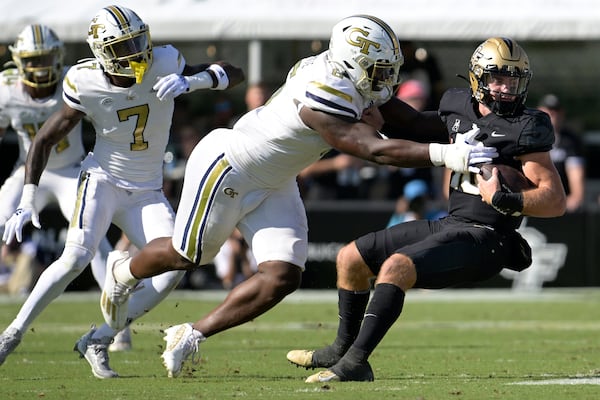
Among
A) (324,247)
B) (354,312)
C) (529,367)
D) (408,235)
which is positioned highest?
(408,235)

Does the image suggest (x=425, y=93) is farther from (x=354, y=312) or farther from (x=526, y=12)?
(x=354, y=312)

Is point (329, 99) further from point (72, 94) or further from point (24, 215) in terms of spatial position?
point (24, 215)

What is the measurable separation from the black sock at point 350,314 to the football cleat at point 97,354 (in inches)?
45.9

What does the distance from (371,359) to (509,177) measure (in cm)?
178

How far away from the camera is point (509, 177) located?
5.44 meters

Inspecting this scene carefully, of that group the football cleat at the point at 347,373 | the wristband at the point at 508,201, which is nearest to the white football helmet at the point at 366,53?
the wristband at the point at 508,201

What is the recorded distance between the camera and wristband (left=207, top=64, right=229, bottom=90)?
6.42m

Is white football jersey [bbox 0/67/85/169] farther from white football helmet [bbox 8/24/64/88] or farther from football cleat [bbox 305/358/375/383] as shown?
football cleat [bbox 305/358/375/383]

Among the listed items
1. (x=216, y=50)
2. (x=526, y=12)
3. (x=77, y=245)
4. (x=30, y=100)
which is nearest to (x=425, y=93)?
(x=526, y=12)

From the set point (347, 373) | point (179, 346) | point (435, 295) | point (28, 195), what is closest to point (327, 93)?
point (347, 373)

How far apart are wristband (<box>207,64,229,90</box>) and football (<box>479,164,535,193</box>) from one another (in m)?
1.69

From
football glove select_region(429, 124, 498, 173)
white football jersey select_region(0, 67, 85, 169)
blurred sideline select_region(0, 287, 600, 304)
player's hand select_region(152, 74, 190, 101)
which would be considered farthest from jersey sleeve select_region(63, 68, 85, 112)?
blurred sideline select_region(0, 287, 600, 304)

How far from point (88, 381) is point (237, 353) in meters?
1.57

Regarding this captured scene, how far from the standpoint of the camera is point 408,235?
565cm
